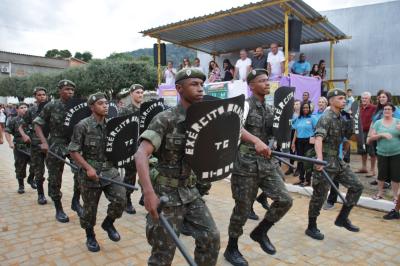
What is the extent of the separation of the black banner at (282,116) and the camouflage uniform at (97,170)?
2031 mm

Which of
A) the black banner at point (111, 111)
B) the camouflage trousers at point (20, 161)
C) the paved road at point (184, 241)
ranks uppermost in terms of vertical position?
the black banner at point (111, 111)

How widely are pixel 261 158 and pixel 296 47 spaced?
23.1 ft

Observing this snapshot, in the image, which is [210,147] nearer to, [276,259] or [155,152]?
[155,152]

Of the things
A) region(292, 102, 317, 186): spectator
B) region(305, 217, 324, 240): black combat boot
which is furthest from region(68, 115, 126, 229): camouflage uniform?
region(292, 102, 317, 186): spectator

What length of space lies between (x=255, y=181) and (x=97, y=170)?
1.96 m

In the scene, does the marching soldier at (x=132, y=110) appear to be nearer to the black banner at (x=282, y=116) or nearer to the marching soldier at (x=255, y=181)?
the marching soldier at (x=255, y=181)

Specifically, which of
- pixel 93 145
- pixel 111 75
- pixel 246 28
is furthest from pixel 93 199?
pixel 111 75

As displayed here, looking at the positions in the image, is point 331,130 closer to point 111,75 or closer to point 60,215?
point 60,215

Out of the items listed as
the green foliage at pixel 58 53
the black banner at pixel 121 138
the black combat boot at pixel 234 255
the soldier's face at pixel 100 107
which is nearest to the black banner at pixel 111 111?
the black banner at pixel 121 138

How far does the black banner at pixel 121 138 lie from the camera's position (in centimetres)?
441

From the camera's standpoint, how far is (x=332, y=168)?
471cm

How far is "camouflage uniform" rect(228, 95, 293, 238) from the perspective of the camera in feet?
12.7

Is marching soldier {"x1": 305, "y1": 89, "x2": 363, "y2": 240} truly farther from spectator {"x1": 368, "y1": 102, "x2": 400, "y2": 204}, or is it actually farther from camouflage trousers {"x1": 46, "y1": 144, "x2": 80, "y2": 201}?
camouflage trousers {"x1": 46, "y1": 144, "x2": 80, "y2": 201}

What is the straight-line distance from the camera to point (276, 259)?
13.1 feet
